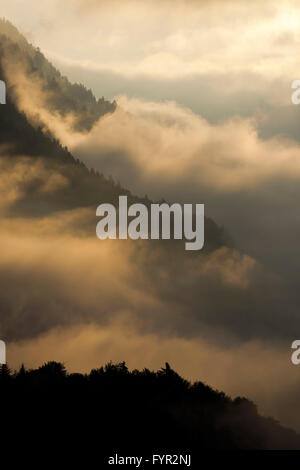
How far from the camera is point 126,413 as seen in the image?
123m

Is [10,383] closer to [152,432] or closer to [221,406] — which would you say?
[152,432]

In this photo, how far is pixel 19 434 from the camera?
108 metres

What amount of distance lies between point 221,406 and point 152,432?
38214 mm

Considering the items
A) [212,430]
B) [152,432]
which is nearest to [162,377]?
[212,430]

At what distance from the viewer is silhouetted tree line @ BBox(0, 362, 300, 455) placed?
11244cm

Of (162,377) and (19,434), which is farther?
(162,377)

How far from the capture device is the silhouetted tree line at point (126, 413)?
112438 mm

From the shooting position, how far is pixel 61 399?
399 ft

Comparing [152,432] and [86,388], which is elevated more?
[86,388]
